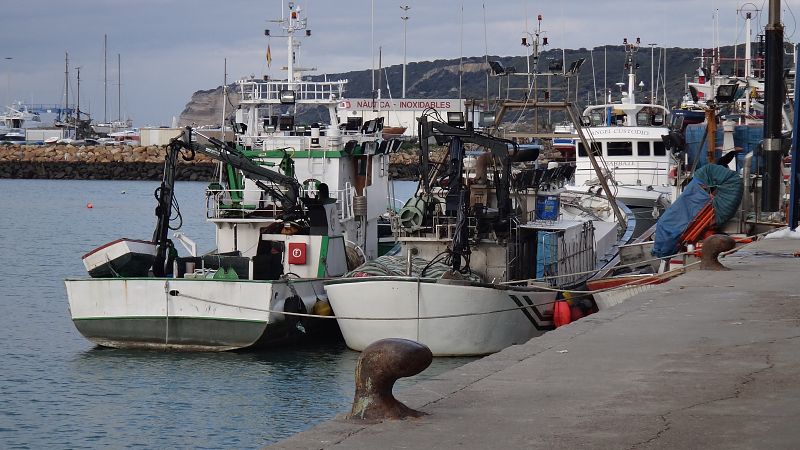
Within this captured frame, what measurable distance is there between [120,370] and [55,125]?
492 ft

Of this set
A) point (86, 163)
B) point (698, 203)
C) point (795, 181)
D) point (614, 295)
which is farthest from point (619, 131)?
point (86, 163)

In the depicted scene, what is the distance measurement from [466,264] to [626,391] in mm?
11287

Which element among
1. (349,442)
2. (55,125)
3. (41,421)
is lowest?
(41,421)

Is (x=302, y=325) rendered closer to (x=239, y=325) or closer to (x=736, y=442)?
(x=239, y=325)

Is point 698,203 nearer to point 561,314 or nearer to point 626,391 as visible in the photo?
point 561,314

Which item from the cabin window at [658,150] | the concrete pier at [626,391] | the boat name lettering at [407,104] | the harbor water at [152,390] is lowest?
the harbor water at [152,390]

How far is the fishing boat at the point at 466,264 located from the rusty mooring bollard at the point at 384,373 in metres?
10.8

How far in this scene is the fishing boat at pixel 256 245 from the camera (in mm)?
19547

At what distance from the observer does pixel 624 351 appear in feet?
32.8

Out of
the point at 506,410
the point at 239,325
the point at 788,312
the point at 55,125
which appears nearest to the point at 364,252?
the point at 239,325

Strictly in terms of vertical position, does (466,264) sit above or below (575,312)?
above

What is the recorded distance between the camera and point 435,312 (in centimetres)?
1883

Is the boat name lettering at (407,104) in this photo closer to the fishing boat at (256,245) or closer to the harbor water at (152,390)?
the fishing boat at (256,245)

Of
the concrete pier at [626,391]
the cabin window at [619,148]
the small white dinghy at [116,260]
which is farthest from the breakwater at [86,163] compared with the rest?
the concrete pier at [626,391]
